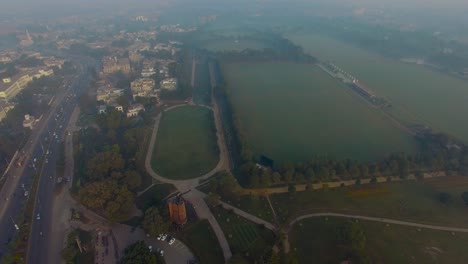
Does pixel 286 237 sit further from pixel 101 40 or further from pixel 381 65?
pixel 101 40

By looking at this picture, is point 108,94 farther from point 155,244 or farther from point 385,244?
point 385,244

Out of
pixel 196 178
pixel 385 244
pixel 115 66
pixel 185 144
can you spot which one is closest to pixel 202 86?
pixel 185 144

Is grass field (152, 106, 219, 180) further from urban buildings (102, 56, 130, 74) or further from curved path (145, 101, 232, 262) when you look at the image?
urban buildings (102, 56, 130, 74)

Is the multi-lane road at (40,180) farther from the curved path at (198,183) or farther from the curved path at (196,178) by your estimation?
the curved path at (198,183)

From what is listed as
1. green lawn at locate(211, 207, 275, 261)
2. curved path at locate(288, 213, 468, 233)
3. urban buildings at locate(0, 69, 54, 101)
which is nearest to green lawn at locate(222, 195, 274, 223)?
green lawn at locate(211, 207, 275, 261)

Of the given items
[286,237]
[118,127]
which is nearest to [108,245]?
[286,237]

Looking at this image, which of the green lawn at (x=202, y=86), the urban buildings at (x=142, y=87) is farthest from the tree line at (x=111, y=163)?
the green lawn at (x=202, y=86)

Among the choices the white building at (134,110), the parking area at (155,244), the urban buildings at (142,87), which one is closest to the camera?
the parking area at (155,244)
